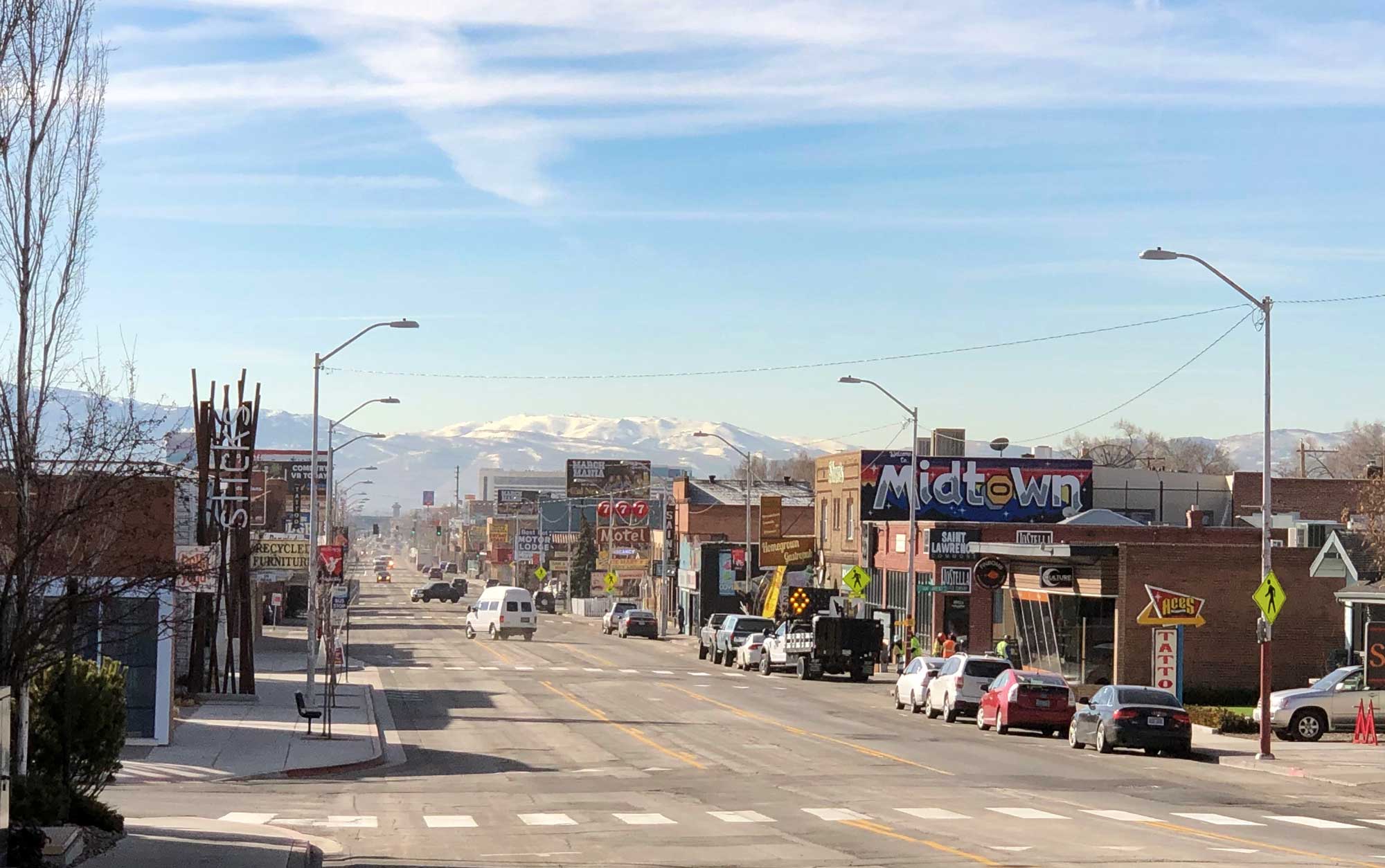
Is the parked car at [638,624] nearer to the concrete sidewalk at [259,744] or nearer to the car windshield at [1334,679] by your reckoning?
the concrete sidewalk at [259,744]

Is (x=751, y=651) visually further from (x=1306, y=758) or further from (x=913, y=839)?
(x=913, y=839)

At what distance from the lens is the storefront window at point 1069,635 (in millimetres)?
49688

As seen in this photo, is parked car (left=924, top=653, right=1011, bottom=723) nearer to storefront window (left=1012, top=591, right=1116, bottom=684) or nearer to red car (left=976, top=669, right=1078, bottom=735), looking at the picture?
red car (left=976, top=669, right=1078, bottom=735)

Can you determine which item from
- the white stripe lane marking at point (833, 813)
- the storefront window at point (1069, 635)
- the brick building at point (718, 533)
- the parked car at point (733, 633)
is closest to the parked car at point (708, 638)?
the parked car at point (733, 633)

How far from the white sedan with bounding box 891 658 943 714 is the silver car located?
9684mm

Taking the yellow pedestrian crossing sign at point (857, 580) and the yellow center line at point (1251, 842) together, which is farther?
the yellow pedestrian crossing sign at point (857, 580)

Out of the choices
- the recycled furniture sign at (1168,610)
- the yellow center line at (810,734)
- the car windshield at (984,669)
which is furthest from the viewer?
the recycled furniture sign at (1168,610)

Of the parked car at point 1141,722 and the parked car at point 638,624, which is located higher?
the parked car at point 1141,722

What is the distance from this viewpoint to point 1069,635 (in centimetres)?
5156

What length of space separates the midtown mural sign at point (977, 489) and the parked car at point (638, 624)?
17.5m

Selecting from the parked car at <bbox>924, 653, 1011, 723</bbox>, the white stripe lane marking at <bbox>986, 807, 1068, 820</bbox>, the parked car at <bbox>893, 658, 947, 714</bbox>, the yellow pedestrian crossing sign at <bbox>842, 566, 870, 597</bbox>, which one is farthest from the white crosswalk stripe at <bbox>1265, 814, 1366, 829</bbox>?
the yellow pedestrian crossing sign at <bbox>842, 566, 870, 597</bbox>

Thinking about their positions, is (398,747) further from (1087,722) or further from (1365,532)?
(1365,532)

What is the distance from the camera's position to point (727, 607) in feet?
320

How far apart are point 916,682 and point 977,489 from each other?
3649 centimetres
